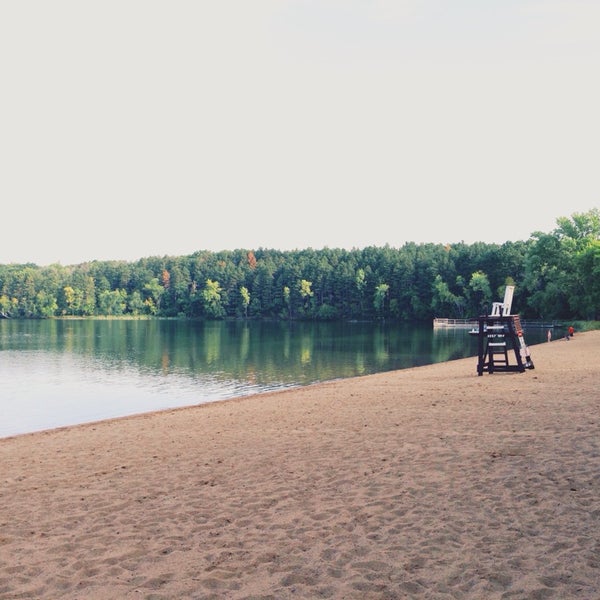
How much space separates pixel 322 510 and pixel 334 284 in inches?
6045

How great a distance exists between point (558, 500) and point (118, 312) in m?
179

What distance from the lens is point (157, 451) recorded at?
13.6 m

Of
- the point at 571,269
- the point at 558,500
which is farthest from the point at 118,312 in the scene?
the point at 558,500

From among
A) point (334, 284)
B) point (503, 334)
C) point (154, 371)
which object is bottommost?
point (154, 371)

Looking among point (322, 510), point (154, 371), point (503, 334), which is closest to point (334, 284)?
point (154, 371)

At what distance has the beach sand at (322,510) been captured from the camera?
6.52 metres

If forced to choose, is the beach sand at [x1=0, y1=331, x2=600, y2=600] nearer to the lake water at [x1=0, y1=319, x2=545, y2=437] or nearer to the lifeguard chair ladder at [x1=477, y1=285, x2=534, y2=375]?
the lifeguard chair ladder at [x1=477, y1=285, x2=534, y2=375]

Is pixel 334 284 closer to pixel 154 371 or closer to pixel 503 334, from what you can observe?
pixel 154 371

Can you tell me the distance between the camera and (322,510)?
8.63m

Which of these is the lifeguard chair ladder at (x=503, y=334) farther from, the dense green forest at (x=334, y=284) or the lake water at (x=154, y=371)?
the dense green forest at (x=334, y=284)

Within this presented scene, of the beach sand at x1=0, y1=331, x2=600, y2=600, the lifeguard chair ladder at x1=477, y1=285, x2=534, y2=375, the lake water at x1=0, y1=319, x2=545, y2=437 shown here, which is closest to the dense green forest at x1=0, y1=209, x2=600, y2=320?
the lake water at x1=0, y1=319, x2=545, y2=437

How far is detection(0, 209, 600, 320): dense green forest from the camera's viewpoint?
9831 cm

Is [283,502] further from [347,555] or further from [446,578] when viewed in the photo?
[446,578]

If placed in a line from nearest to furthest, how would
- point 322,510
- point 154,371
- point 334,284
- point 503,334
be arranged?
point 322,510 → point 503,334 → point 154,371 → point 334,284
